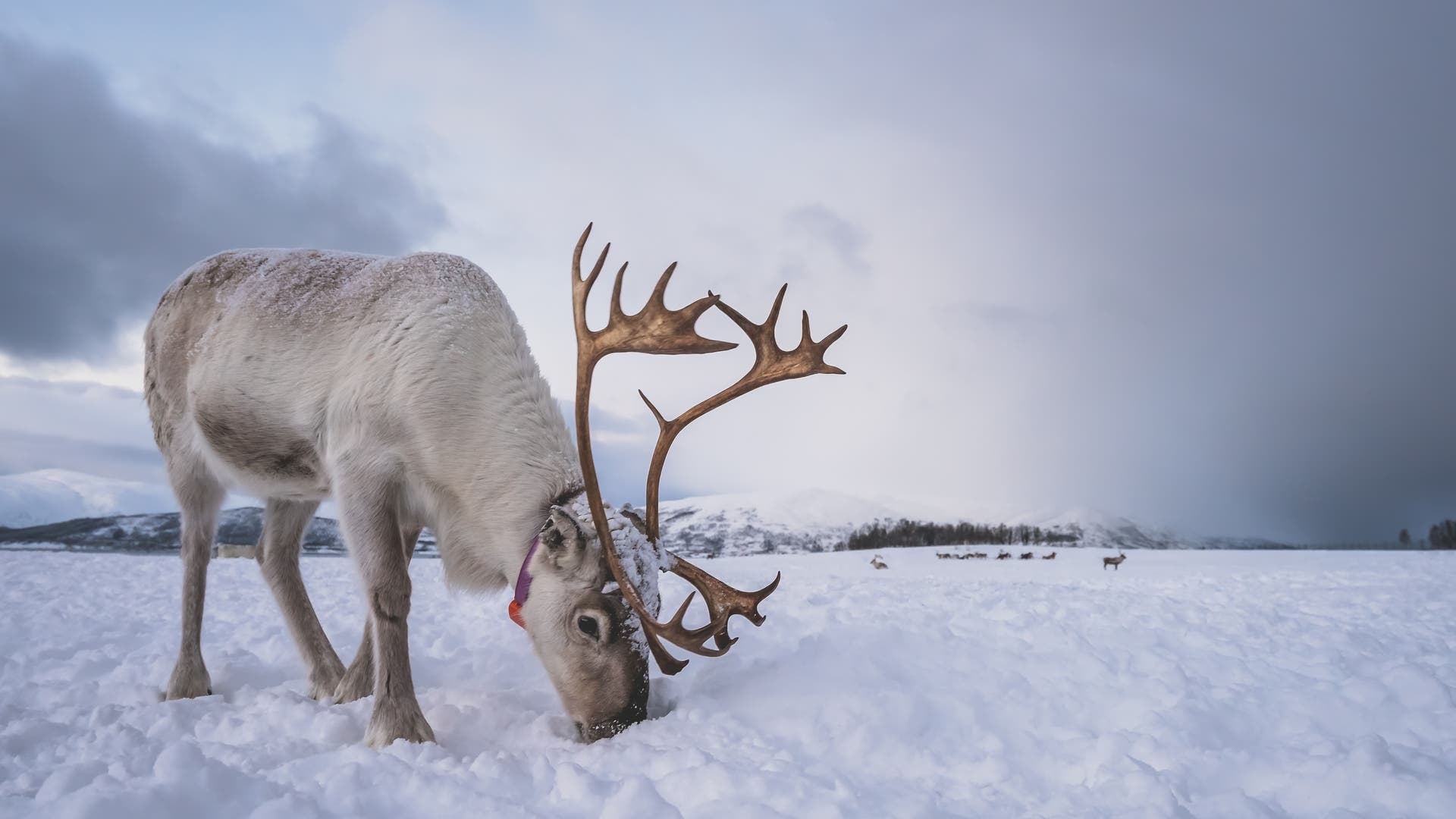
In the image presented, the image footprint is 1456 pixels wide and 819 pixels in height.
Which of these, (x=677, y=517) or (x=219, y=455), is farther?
(x=677, y=517)

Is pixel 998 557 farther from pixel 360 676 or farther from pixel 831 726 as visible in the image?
pixel 831 726

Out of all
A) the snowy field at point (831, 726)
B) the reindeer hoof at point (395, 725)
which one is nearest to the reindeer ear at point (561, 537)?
the snowy field at point (831, 726)

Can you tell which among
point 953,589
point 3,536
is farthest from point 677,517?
point 953,589

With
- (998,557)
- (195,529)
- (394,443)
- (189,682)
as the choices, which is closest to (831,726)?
(394,443)

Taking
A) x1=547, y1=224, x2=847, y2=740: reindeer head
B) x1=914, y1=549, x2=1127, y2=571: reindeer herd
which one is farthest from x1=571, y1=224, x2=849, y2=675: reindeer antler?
x1=914, y1=549, x2=1127, y2=571: reindeer herd

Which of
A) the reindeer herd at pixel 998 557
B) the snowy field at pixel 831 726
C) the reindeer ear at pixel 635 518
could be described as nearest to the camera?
the snowy field at pixel 831 726

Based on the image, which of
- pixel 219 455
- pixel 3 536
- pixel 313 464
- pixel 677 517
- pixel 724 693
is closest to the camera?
pixel 724 693

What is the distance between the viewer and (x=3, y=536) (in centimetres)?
9331

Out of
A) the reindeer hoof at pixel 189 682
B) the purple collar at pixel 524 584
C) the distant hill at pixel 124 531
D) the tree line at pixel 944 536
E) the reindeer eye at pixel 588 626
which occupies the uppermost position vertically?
the purple collar at pixel 524 584

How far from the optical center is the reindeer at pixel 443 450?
356cm

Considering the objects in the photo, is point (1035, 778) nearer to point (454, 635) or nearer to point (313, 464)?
point (313, 464)

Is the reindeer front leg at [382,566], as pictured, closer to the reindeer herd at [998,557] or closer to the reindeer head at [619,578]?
the reindeer head at [619,578]

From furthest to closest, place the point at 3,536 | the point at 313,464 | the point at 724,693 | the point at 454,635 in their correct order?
the point at 3,536
the point at 454,635
the point at 313,464
the point at 724,693

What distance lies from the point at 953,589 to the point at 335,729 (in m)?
8.14
